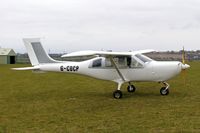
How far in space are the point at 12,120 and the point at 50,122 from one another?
1218mm

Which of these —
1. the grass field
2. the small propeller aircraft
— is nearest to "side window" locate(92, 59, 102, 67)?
the small propeller aircraft

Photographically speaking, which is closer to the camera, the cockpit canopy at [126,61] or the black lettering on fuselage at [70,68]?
the cockpit canopy at [126,61]

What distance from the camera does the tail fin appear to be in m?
15.6

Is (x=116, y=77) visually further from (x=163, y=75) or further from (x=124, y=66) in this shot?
(x=163, y=75)

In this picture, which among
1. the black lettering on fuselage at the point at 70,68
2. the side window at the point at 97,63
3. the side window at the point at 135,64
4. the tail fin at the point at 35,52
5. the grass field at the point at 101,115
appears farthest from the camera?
the tail fin at the point at 35,52

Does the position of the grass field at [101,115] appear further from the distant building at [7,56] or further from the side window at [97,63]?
the distant building at [7,56]

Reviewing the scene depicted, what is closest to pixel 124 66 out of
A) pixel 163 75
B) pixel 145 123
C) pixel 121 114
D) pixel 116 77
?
pixel 116 77

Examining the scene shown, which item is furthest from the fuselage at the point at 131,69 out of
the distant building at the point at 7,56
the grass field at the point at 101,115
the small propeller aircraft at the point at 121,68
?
the distant building at the point at 7,56

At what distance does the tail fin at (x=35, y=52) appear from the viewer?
615 inches

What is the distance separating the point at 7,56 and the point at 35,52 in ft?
212

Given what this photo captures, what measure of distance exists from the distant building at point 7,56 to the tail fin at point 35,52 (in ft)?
211

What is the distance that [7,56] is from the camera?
77625 millimetres

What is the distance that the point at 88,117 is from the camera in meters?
9.81

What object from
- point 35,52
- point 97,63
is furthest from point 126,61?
point 35,52
